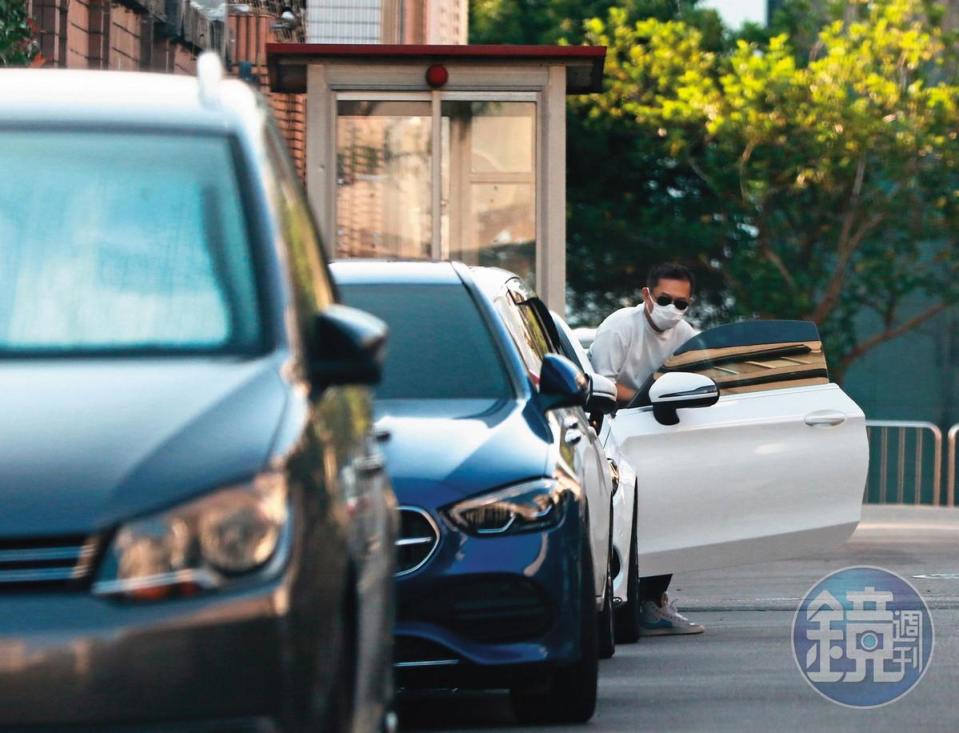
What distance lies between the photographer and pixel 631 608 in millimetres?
10523

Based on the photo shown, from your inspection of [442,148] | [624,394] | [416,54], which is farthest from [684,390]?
[442,148]

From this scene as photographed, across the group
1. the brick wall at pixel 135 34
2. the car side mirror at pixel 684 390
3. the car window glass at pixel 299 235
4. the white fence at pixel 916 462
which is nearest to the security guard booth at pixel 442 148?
the brick wall at pixel 135 34

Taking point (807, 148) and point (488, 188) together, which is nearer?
point (488, 188)

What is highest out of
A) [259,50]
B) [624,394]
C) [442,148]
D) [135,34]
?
[259,50]

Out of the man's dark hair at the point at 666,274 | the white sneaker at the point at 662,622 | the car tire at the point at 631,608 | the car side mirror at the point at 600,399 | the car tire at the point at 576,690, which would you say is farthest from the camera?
Result: the man's dark hair at the point at 666,274

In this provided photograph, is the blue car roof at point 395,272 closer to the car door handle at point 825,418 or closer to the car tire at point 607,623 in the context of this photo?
the car tire at point 607,623

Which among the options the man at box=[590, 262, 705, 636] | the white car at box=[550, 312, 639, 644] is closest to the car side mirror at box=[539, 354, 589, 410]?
the white car at box=[550, 312, 639, 644]

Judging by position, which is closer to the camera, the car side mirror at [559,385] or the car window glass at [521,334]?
the car side mirror at [559,385]

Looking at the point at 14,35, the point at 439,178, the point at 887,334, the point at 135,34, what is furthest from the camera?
the point at 887,334

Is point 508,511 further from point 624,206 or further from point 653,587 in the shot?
point 624,206

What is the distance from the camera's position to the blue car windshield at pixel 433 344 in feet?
26.0

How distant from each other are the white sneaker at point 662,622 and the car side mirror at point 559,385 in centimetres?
328

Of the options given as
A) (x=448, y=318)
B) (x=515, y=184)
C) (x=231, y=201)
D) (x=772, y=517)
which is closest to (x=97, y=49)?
(x=515, y=184)

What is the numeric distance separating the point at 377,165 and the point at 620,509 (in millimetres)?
8646
